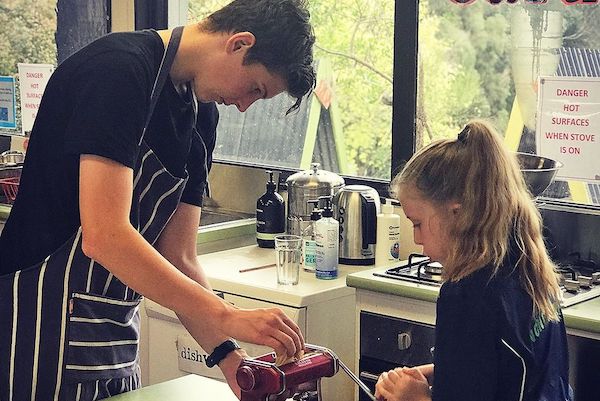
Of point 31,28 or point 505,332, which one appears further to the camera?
point 31,28

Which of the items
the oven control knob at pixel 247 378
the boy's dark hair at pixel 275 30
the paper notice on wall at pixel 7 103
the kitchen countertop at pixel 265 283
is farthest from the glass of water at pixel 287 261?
the paper notice on wall at pixel 7 103

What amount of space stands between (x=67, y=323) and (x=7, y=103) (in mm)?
3304

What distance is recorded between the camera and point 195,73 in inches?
72.1

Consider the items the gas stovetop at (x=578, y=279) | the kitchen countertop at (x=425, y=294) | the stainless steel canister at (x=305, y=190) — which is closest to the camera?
the kitchen countertop at (x=425, y=294)

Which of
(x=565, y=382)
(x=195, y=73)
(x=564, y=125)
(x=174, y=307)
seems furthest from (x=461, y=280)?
(x=564, y=125)

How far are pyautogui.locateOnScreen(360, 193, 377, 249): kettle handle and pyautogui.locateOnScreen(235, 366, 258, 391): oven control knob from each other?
1.58m

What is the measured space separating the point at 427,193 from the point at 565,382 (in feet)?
1.46

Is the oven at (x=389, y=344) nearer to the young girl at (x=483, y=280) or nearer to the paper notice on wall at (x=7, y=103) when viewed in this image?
the young girl at (x=483, y=280)

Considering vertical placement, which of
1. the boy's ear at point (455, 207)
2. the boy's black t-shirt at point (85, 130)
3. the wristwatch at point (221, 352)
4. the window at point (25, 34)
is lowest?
the wristwatch at point (221, 352)

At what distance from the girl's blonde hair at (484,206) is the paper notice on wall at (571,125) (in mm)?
1165

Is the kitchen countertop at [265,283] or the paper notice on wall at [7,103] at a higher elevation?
the paper notice on wall at [7,103]

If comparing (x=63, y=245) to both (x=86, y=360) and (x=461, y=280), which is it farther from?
(x=461, y=280)

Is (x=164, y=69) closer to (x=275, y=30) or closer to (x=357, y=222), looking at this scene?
(x=275, y=30)

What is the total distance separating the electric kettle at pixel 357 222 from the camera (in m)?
3.08
